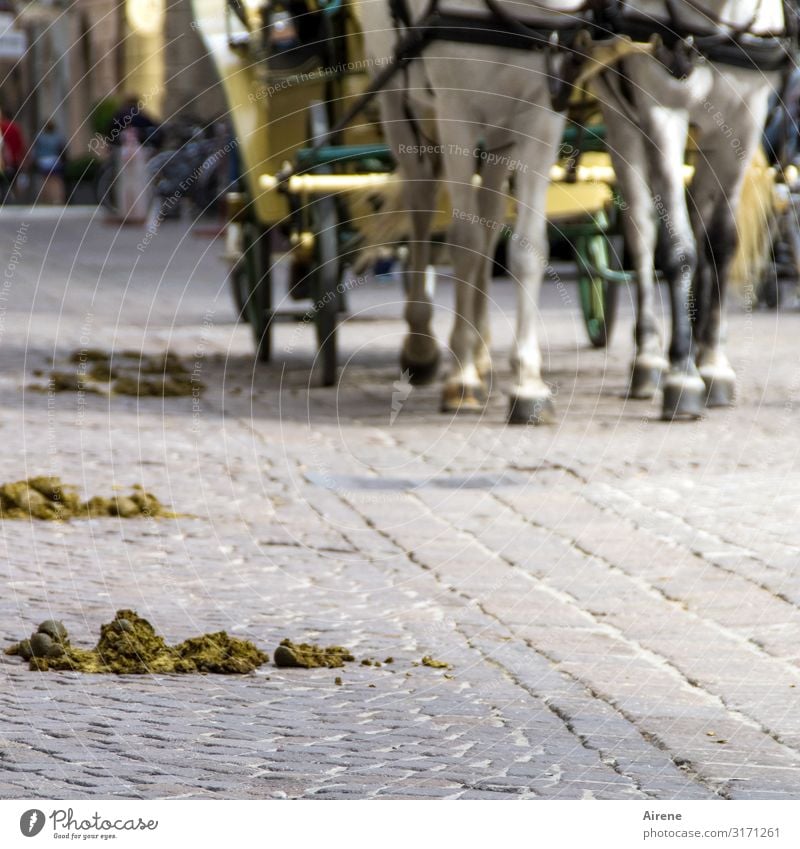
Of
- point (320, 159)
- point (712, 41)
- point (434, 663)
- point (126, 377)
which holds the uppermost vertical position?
point (712, 41)

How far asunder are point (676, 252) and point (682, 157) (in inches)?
18.1

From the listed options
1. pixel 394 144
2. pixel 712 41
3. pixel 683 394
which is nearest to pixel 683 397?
pixel 683 394

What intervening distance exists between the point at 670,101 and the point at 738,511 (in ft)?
7.02

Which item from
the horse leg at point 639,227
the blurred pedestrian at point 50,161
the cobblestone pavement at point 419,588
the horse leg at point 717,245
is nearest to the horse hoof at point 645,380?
the horse leg at point 639,227

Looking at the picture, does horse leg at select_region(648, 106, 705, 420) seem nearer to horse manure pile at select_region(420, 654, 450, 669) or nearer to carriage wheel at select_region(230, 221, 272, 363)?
carriage wheel at select_region(230, 221, 272, 363)

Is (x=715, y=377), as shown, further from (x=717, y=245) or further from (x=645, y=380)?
(x=717, y=245)

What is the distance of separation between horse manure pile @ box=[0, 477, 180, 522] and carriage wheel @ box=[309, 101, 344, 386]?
2621 millimetres

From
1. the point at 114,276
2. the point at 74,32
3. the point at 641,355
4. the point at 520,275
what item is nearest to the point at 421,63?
the point at 520,275

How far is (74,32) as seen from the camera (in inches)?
1907

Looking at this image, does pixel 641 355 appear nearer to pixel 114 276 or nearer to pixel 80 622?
pixel 80 622

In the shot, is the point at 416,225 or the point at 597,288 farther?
the point at 597,288

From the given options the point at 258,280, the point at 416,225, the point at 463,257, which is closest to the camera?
the point at 463,257

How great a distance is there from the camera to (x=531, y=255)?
290 inches

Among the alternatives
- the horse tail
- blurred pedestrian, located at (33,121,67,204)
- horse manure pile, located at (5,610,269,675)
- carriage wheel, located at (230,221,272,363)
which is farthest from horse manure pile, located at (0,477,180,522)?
blurred pedestrian, located at (33,121,67,204)
